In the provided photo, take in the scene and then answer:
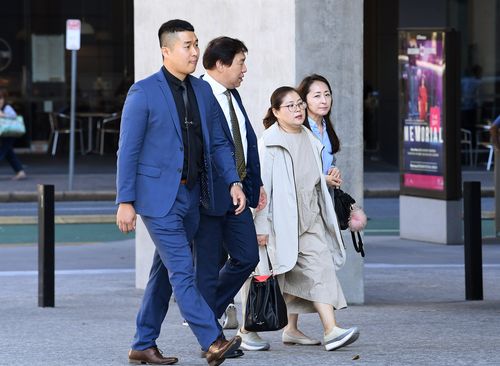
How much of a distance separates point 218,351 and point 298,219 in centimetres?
128

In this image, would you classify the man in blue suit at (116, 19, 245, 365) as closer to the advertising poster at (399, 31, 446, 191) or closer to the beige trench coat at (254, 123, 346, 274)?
the beige trench coat at (254, 123, 346, 274)

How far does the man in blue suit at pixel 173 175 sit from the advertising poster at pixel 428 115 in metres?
7.52

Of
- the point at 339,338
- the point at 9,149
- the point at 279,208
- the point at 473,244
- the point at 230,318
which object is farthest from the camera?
the point at 9,149

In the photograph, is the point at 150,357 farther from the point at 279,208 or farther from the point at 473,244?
the point at 473,244

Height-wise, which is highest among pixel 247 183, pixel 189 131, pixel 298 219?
pixel 189 131

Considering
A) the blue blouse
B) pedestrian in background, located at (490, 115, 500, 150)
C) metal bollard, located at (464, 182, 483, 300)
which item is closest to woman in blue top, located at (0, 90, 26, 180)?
pedestrian in background, located at (490, 115, 500, 150)

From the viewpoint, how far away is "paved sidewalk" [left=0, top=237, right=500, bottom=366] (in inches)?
316

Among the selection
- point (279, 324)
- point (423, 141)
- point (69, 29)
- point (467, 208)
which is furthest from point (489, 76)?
point (279, 324)

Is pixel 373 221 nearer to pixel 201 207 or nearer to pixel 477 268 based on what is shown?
pixel 477 268

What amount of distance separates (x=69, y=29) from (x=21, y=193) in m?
2.85

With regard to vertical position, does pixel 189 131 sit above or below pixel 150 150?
above

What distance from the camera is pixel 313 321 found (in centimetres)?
959

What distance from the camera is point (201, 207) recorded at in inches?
304

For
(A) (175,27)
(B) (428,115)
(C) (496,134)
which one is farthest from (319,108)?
(C) (496,134)
